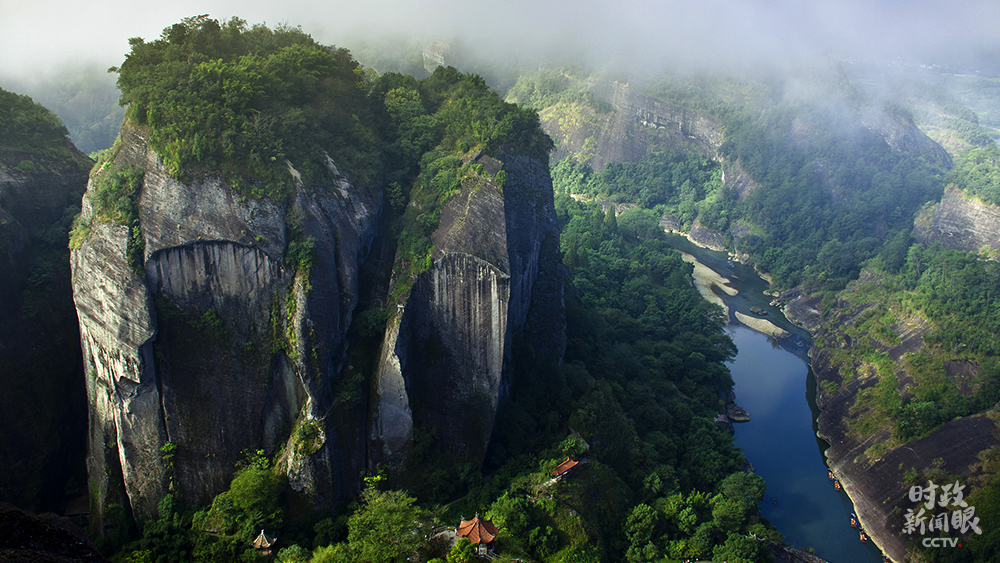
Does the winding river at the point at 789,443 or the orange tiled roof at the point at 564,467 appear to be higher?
the orange tiled roof at the point at 564,467

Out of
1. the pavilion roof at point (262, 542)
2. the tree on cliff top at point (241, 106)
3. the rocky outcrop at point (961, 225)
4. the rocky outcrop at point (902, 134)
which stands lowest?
the pavilion roof at point (262, 542)

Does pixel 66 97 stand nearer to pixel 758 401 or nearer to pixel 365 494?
pixel 365 494

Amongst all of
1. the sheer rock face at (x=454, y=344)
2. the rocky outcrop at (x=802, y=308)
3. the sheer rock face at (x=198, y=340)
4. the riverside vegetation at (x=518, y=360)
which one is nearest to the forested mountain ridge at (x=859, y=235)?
the riverside vegetation at (x=518, y=360)

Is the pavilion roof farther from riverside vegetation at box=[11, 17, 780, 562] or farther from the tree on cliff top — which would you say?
the tree on cliff top

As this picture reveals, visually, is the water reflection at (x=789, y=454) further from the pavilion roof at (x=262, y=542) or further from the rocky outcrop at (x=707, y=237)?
the rocky outcrop at (x=707, y=237)

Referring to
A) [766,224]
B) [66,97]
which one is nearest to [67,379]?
[66,97]

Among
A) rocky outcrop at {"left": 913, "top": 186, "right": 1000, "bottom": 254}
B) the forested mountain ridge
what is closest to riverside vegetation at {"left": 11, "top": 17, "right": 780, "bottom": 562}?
the forested mountain ridge
